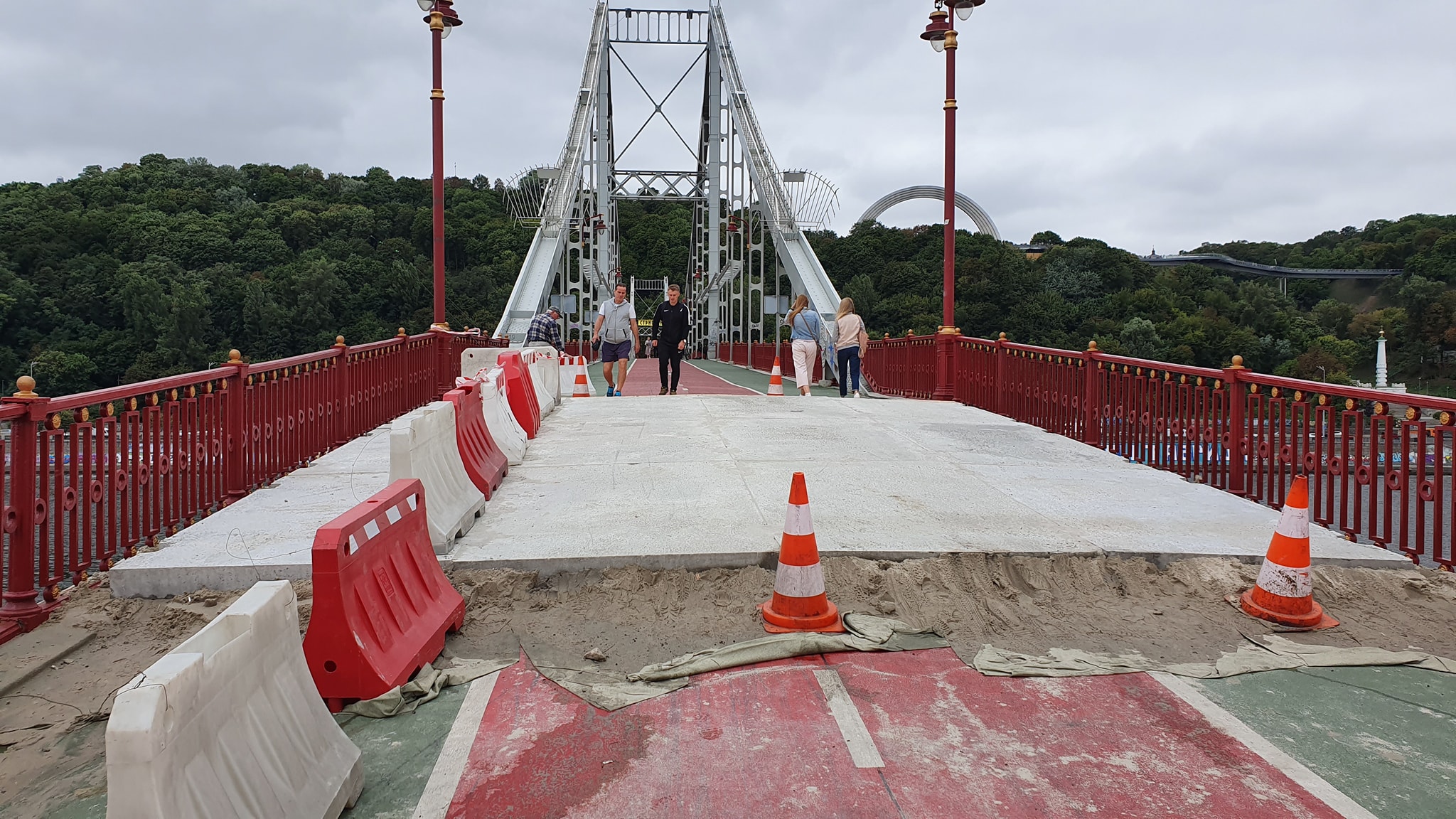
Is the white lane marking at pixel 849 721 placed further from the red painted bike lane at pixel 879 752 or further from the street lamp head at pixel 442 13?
the street lamp head at pixel 442 13

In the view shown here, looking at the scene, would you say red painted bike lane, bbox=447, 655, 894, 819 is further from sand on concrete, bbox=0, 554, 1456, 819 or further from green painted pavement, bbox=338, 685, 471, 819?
sand on concrete, bbox=0, 554, 1456, 819

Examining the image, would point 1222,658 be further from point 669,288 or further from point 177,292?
point 177,292

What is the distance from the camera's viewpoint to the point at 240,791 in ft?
8.22

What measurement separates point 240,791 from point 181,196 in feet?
322

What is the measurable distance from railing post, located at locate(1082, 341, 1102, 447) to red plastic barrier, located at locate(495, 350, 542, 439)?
5.88 meters

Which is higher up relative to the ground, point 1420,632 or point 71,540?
point 71,540

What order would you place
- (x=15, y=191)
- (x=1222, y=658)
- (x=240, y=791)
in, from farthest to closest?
(x=15, y=191) → (x=1222, y=658) → (x=240, y=791)

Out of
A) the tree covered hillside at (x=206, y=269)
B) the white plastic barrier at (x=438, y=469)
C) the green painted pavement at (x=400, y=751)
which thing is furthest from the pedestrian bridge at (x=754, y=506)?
the tree covered hillside at (x=206, y=269)

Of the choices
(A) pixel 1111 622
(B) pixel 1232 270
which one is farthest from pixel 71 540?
(B) pixel 1232 270

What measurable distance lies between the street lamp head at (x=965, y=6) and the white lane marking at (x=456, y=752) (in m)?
12.4

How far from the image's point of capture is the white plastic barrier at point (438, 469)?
5.22m

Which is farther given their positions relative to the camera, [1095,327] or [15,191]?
[15,191]

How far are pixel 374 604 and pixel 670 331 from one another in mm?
11583

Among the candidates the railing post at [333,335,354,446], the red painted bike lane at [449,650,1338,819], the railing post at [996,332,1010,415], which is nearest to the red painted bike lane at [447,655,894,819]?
the red painted bike lane at [449,650,1338,819]
